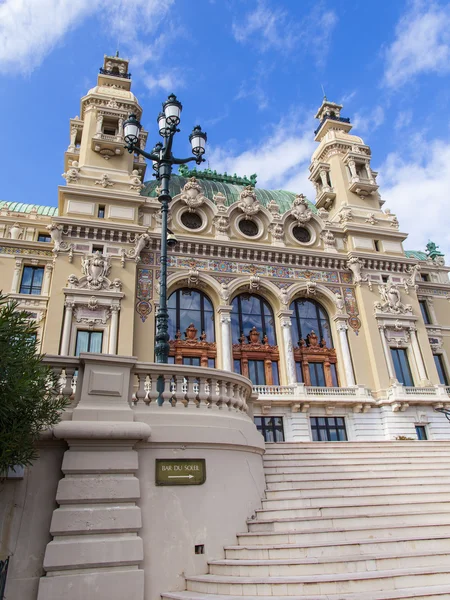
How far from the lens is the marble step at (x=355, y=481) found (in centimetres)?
1048

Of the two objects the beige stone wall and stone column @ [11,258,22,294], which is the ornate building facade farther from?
the beige stone wall

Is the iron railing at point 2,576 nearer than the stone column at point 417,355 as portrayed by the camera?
Yes

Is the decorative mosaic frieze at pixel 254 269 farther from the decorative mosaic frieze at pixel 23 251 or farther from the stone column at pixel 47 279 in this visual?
the decorative mosaic frieze at pixel 23 251

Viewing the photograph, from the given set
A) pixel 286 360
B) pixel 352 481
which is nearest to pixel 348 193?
pixel 286 360

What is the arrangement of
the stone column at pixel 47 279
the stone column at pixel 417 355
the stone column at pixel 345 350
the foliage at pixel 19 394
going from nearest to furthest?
the foliage at pixel 19 394 → the stone column at pixel 47 279 → the stone column at pixel 345 350 → the stone column at pixel 417 355

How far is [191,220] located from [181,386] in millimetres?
21849

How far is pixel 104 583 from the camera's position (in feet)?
21.4

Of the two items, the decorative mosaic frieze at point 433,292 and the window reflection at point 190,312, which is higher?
the decorative mosaic frieze at point 433,292

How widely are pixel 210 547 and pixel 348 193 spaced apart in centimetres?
3116

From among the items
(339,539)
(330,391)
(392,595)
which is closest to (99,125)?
(330,391)

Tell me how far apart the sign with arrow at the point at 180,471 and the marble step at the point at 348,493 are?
221 centimetres

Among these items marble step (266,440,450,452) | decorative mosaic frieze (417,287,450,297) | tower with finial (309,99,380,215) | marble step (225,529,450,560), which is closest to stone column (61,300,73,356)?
marble step (266,440,450,452)

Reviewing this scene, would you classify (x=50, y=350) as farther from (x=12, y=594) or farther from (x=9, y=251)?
(x=12, y=594)

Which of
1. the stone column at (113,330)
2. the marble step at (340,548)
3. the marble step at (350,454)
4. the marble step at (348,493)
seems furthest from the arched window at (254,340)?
the marble step at (340,548)
